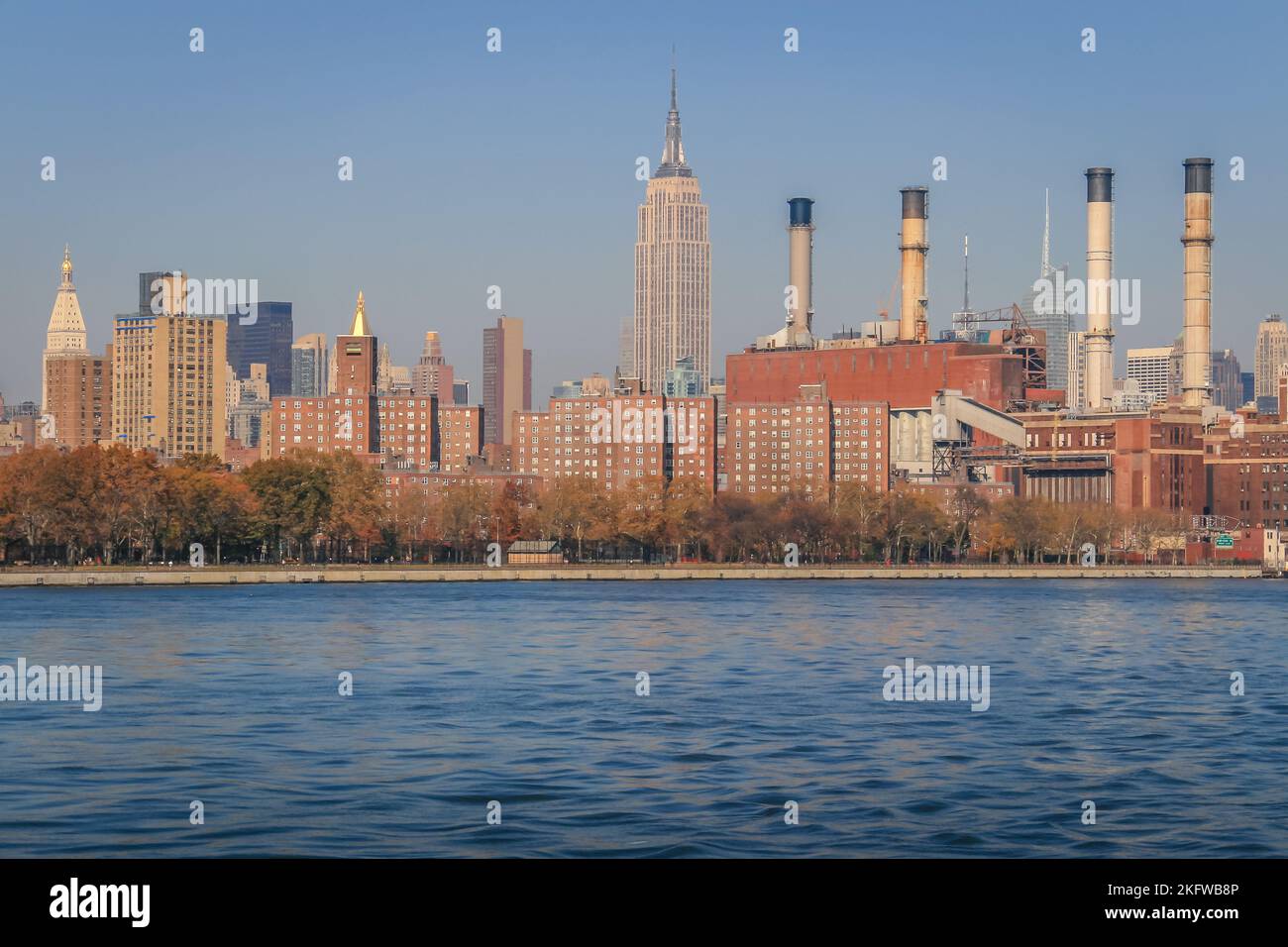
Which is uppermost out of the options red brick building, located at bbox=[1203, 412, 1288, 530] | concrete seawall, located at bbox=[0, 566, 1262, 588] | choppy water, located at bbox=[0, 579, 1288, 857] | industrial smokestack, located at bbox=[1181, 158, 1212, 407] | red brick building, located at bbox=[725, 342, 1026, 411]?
industrial smokestack, located at bbox=[1181, 158, 1212, 407]

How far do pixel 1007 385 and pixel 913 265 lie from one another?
519 inches

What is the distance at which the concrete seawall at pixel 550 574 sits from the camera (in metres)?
95.5

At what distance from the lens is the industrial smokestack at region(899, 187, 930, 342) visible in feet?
502

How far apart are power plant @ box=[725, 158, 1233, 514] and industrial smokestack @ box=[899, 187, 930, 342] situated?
4.8 inches

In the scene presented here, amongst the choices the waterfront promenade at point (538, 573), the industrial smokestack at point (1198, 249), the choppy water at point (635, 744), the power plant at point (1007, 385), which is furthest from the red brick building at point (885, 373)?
the choppy water at point (635, 744)

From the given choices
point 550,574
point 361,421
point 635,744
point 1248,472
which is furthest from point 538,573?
point 635,744

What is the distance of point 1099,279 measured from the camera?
482ft

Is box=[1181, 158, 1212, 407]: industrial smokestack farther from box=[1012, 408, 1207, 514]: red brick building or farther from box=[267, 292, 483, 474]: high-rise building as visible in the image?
box=[267, 292, 483, 474]: high-rise building

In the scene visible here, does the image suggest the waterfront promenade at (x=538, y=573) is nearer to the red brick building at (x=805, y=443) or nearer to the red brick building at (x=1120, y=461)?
the red brick building at (x=1120, y=461)

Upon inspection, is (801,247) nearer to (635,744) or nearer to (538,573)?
(538,573)

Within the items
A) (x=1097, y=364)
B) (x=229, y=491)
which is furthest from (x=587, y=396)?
(x=229, y=491)

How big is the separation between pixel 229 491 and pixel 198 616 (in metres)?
44.2

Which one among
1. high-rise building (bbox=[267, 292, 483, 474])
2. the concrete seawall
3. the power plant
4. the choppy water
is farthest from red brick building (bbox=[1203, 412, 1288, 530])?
the choppy water

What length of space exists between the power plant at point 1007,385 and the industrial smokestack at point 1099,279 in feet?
0.37
